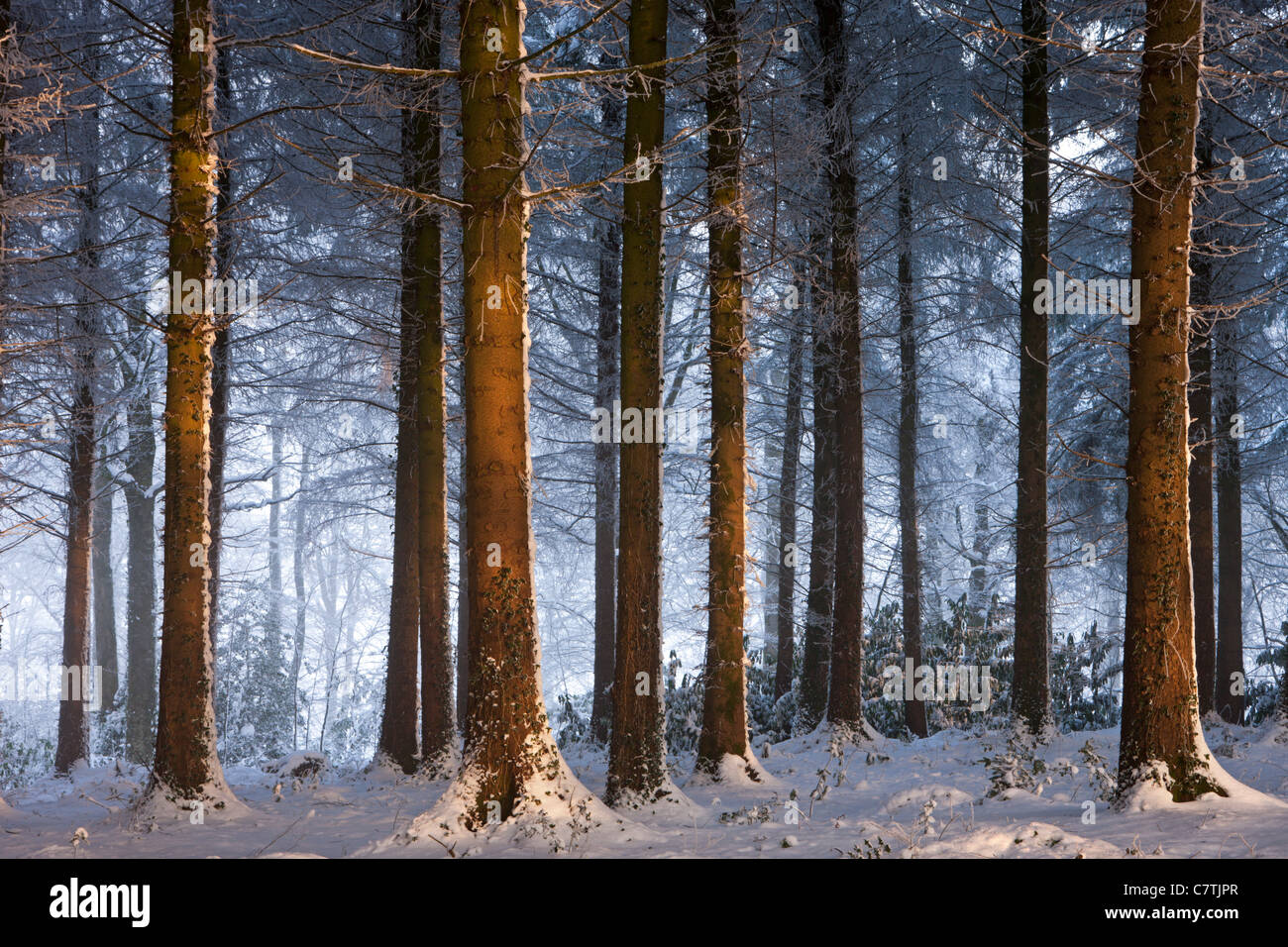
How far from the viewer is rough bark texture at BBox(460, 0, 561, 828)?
6.82 m

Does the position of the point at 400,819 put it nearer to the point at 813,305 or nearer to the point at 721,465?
the point at 721,465

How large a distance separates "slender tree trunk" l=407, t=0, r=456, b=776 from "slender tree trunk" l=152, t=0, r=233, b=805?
2.71 m

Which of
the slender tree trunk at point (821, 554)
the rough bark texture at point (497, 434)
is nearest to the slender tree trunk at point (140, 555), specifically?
the slender tree trunk at point (821, 554)

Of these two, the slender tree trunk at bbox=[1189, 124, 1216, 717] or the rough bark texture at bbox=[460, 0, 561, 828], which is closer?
the rough bark texture at bbox=[460, 0, 561, 828]

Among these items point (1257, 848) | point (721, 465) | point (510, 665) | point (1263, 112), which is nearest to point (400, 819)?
point (510, 665)

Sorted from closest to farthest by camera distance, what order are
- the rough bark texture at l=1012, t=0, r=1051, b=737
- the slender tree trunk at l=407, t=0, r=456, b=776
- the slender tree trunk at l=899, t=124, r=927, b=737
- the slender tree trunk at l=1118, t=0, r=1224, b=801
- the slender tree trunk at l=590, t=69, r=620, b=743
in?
the slender tree trunk at l=1118, t=0, r=1224, b=801 < the slender tree trunk at l=407, t=0, r=456, b=776 < the rough bark texture at l=1012, t=0, r=1051, b=737 < the slender tree trunk at l=590, t=69, r=620, b=743 < the slender tree trunk at l=899, t=124, r=927, b=737

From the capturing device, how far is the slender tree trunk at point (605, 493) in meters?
14.9

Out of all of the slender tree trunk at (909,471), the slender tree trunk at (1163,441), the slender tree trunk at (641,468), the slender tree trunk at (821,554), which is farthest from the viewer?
the slender tree trunk at (909,471)

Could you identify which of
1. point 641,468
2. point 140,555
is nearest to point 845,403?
point 641,468

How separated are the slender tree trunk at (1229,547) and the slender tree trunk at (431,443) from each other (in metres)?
11.2

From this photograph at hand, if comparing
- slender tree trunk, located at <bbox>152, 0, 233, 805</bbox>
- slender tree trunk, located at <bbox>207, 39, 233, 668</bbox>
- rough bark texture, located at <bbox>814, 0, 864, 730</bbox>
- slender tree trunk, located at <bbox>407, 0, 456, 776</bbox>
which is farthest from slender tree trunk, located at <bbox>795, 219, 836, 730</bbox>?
slender tree trunk, located at <bbox>207, 39, 233, 668</bbox>

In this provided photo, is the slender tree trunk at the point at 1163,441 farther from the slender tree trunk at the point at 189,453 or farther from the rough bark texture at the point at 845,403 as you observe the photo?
the slender tree trunk at the point at 189,453

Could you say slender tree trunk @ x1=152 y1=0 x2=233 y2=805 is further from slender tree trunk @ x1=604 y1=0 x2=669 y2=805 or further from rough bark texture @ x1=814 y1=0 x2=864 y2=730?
rough bark texture @ x1=814 y1=0 x2=864 y2=730

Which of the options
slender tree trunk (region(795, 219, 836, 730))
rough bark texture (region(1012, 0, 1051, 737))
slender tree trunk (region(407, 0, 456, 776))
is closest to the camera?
slender tree trunk (region(407, 0, 456, 776))
